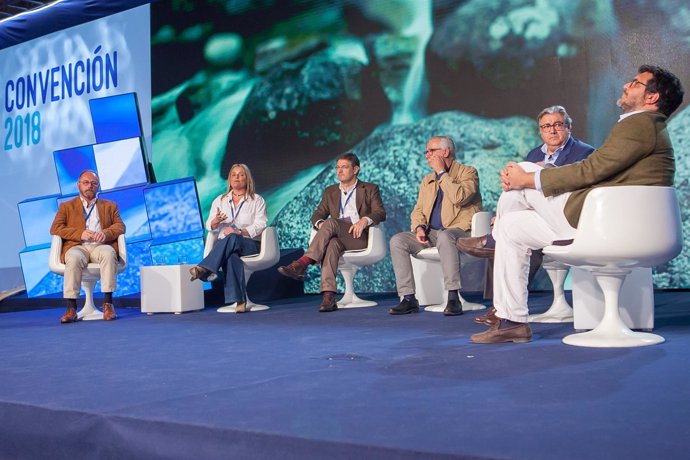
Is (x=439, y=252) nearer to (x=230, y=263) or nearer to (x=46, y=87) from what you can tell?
(x=230, y=263)

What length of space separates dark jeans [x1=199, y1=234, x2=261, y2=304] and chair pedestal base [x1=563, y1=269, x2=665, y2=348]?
300cm

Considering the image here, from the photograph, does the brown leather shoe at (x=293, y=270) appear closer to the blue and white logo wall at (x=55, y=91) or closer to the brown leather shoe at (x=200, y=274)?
the brown leather shoe at (x=200, y=274)

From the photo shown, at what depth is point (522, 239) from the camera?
329 cm

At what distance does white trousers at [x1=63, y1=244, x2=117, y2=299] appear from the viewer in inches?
217

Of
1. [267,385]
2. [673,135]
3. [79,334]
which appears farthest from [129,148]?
[267,385]

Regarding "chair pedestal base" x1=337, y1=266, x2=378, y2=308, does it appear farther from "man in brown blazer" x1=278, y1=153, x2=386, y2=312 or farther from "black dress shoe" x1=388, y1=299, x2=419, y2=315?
"black dress shoe" x1=388, y1=299, x2=419, y2=315

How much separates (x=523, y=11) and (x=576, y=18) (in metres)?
0.43

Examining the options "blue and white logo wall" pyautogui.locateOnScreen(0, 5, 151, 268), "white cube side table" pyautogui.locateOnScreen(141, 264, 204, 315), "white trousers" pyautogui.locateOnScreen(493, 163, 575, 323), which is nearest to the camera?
"white trousers" pyautogui.locateOnScreen(493, 163, 575, 323)

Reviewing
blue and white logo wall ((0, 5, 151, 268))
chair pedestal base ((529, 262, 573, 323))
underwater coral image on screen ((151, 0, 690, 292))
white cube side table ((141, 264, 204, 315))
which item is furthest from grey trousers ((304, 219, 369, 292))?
blue and white logo wall ((0, 5, 151, 268))

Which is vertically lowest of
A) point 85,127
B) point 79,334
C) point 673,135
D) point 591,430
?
point 79,334

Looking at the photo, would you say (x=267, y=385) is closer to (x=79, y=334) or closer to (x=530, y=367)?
(x=530, y=367)

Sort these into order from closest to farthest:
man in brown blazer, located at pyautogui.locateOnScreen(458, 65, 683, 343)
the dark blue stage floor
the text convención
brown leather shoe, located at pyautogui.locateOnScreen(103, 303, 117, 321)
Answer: the dark blue stage floor
man in brown blazer, located at pyautogui.locateOnScreen(458, 65, 683, 343)
brown leather shoe, located at pyautogui.locateOnScreen(103, 303, 117, 321)
the text convención

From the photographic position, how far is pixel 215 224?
19.8 feet

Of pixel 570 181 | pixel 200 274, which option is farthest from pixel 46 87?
pixel 570 181
